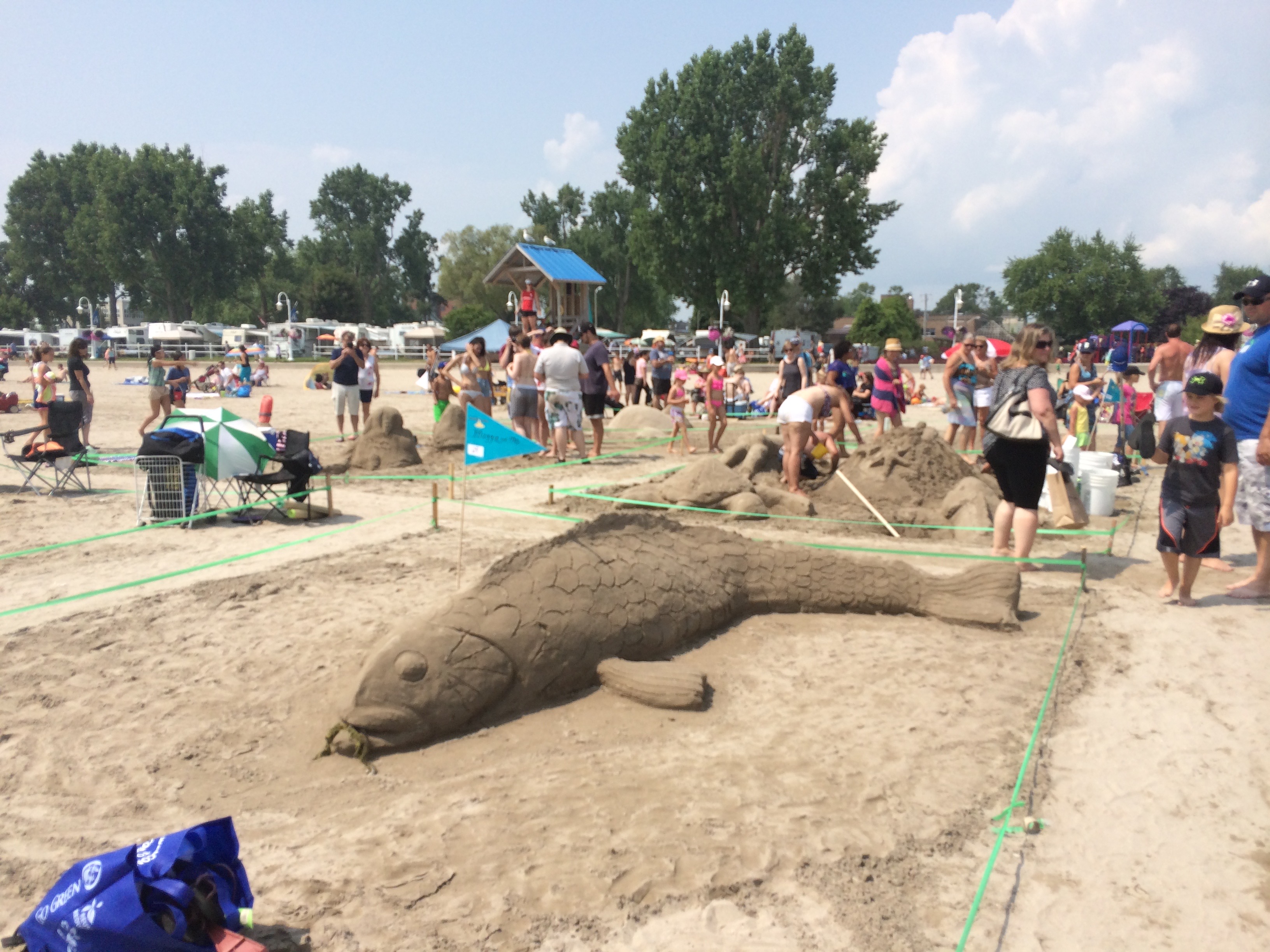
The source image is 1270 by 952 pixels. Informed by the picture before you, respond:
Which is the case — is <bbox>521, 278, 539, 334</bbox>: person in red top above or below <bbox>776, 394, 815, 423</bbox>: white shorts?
above

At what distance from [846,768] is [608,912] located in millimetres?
1401

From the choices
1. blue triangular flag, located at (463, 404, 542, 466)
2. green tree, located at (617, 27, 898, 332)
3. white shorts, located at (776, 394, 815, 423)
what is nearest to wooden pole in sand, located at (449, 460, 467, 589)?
blue triangular flag, located at (463, 404, 542, 466)

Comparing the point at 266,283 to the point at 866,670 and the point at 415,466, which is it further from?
the point at 866,670

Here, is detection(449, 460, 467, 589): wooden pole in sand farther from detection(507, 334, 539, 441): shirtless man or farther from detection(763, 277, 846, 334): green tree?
detection(763, 277, 846, 334): green tree

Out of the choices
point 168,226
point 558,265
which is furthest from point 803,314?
point 168,226

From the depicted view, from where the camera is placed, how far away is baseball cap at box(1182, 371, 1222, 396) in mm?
5664

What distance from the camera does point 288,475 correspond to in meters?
8.83

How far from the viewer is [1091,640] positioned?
5352 mm

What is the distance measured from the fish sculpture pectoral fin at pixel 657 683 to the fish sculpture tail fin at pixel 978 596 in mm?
2109

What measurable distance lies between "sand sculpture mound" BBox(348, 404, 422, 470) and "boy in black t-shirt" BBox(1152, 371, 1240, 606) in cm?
911

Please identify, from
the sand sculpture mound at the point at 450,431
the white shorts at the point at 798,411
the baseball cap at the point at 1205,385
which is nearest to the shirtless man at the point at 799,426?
the white shorts at the point at 798,411

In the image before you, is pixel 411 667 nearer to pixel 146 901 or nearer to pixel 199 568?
pixel 146 901

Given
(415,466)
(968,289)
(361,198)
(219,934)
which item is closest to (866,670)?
(219,934)

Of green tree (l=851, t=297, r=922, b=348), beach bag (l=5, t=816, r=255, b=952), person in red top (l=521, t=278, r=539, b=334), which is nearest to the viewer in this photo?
beach bag (l=5, t=816, r=255, b=952)
